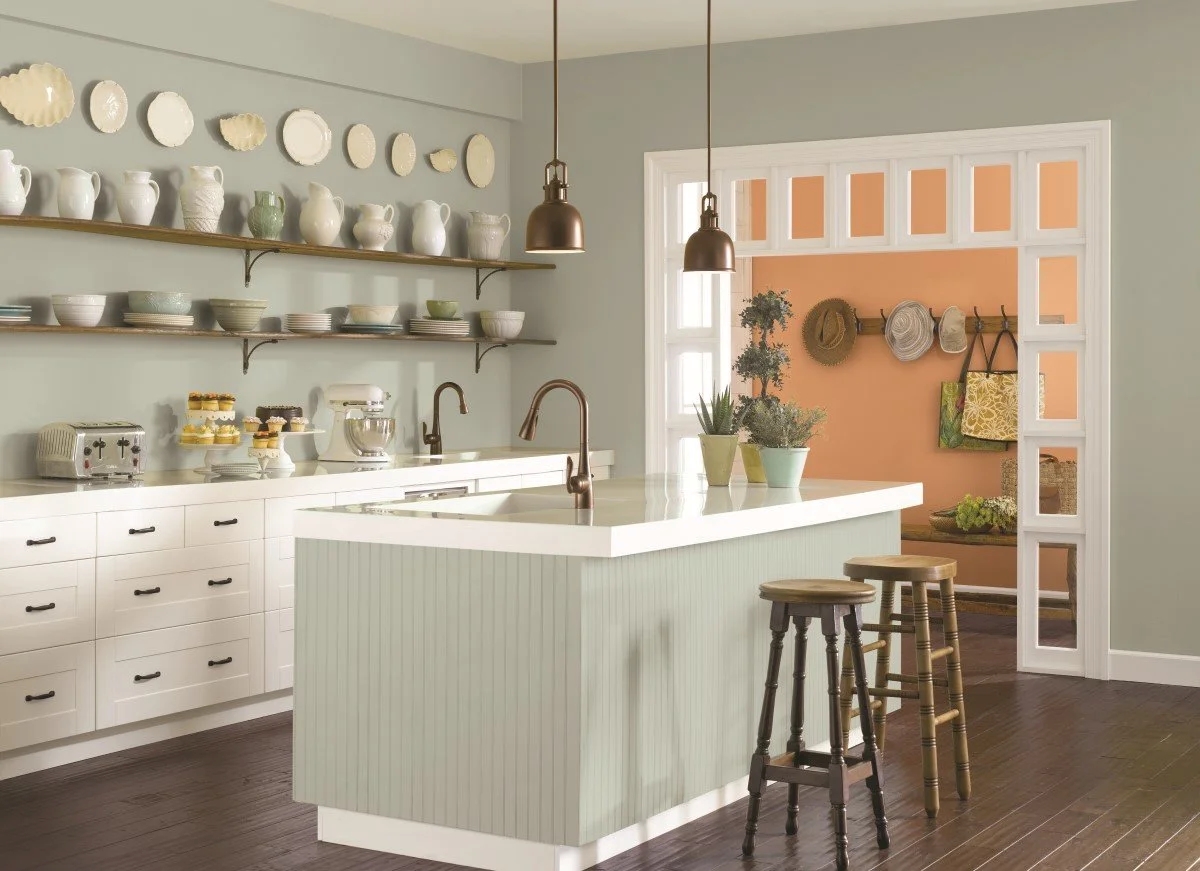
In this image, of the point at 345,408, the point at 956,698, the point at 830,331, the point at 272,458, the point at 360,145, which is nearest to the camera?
the point at 956,698

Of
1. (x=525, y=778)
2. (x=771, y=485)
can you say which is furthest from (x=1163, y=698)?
(x=525, y=778)

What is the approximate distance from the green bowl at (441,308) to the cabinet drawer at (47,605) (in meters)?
2.54

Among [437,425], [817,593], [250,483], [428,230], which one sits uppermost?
[428,230]

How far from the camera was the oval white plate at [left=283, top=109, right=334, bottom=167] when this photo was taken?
6.36m

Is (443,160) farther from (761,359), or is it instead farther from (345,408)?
(761,359)

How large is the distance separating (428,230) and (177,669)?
2.54 m

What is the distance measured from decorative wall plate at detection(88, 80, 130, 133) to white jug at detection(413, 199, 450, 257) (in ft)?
5.27

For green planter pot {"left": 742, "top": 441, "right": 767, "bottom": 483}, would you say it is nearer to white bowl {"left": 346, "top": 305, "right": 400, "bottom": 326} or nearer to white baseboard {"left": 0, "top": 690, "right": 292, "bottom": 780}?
white baseboard {"left": 0, "top": 690, "right": 292, "bottom": 780}

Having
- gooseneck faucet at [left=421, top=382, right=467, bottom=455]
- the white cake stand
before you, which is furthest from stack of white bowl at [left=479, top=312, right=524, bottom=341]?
the white cake stand

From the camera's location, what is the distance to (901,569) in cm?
436

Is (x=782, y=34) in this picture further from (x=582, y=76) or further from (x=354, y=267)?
(x=354, y=267)

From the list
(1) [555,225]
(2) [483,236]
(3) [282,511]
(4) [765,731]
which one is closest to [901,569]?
(4) [765,731]

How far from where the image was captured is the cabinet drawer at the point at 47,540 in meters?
4.58

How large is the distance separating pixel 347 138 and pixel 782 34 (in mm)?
2001
